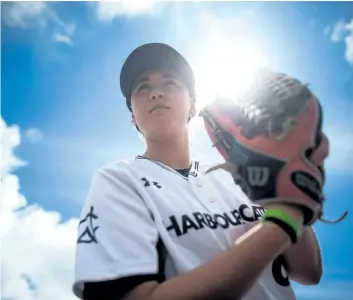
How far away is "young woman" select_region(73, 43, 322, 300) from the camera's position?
96 centimetres

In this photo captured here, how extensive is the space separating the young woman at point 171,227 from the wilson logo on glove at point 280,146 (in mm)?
56

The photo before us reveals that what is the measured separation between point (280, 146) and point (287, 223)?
0.56 ft

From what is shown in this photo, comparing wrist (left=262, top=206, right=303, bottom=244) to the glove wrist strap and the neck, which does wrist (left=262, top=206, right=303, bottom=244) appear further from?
the neck

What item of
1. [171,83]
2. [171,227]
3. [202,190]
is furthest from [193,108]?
[171,227]

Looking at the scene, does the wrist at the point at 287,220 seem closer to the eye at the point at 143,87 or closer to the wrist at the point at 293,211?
the wrist at the point at 293,211

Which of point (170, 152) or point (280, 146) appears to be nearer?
point (280, 146)

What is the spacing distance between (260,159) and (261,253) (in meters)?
0.21

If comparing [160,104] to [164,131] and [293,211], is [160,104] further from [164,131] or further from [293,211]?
[293,211]

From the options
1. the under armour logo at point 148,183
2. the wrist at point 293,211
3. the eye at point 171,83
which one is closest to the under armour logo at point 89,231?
the under armour logo at point 148,183

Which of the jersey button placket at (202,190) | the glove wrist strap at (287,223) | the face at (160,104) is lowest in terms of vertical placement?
the glove wrist strap at (287,223)

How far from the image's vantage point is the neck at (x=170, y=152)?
1.48 m

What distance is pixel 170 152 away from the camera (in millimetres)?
1503

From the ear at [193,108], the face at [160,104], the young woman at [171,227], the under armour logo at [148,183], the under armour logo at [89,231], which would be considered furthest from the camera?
the ear at [193,108]

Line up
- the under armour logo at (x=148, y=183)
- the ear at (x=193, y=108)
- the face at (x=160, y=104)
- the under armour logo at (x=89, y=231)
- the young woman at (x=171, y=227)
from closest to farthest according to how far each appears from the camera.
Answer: the young woman at (x=171, y=227) < the under armour logo at (x=89, y=231) < the under armour logo at (x=148, y=183) < the face at (x=160, y=104) < the ear at (x=193, y=108)
